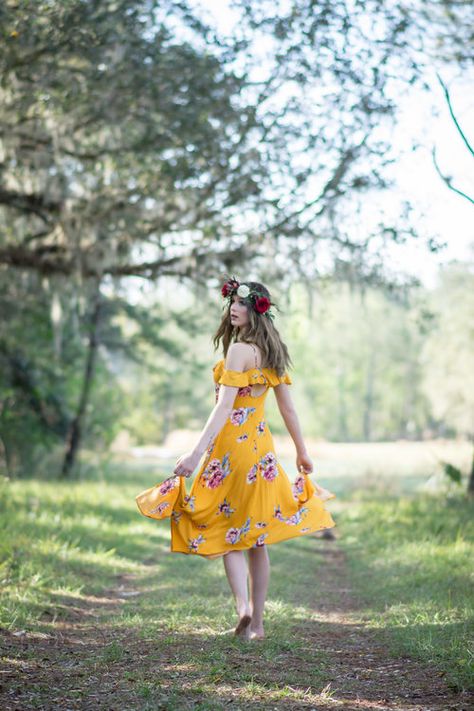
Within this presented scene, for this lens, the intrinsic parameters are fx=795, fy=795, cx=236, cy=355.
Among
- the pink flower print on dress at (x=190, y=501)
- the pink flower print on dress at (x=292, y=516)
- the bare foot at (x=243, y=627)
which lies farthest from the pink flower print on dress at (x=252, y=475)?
the bare foot at (x=243, y=627)

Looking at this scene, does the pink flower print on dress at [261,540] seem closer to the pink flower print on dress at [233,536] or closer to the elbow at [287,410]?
the pink flower print on dress at [233,536]

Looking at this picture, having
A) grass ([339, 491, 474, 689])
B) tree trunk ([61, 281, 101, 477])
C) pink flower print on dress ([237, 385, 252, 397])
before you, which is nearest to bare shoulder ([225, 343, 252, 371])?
pink flower print on dress ([237, 385, 252, 397])

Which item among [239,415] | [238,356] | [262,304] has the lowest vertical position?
[239,415]

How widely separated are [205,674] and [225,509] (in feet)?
3.54

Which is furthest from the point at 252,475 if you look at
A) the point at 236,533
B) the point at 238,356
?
the point at 238,356

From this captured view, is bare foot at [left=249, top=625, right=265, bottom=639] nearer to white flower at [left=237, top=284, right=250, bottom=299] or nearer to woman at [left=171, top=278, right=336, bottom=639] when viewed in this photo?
woman at [left=171, top=278, right=336, bottom=639]

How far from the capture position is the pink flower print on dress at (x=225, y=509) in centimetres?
464

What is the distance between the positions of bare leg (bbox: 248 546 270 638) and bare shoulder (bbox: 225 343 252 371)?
3.55 feet

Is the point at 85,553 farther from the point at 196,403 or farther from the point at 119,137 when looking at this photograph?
the point at 196,403

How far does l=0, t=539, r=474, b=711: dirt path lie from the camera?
338 cm

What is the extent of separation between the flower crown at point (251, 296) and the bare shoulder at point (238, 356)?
253 mm

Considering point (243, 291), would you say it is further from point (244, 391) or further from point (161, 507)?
point (161, 507)

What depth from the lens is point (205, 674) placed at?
3760 millimetres

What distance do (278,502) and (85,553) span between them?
3.38 meters
